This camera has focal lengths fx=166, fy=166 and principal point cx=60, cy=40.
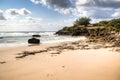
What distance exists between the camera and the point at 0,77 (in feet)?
24.6

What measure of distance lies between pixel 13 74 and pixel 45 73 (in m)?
1.51

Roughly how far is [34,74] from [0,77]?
59.7 inches

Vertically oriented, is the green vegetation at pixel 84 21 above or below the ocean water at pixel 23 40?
above

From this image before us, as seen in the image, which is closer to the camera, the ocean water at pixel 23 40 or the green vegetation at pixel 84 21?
the ocean water at pixel 23 40

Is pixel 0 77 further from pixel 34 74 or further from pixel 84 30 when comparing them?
pixel 84 30

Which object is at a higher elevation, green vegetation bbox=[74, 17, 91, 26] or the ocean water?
green vegetation bbox=[74, 17, 91, 26]

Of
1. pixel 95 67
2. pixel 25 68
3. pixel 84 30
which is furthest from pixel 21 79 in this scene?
pixel 84 30

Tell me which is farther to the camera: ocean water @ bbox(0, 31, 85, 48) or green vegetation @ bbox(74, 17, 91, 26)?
green vegetation @ bbox(74, 17, 91, 26)

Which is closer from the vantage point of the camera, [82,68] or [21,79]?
[21,79]

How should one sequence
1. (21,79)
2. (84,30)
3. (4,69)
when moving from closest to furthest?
(21,79)
(4,69)
(84,30)

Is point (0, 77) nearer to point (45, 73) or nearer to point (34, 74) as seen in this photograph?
point (34, 74)

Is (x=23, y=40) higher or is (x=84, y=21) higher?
(x=84, y=21)

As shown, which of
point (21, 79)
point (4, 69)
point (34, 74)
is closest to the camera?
point (21, 79)

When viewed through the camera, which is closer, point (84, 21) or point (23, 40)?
point (23, 40)
